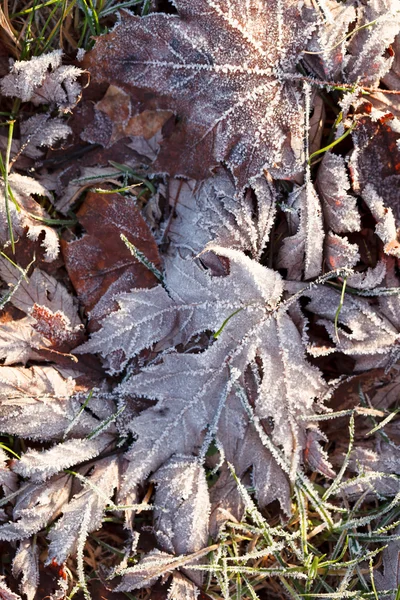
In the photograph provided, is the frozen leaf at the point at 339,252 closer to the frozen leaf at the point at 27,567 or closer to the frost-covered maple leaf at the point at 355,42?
the frost-covered maple leaf at the point at 355,42

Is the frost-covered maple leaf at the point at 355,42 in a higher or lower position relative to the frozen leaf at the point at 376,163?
higher

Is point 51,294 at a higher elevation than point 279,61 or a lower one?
lower

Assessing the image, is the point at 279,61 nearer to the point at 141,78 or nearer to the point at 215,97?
the point at 215,97

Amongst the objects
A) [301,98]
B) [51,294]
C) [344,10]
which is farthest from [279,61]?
[51,294]

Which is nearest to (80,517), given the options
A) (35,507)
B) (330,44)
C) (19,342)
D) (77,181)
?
(35,507)

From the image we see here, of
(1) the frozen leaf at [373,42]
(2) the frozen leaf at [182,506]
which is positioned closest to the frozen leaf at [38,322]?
(2) the frozen leaf at [182,506]

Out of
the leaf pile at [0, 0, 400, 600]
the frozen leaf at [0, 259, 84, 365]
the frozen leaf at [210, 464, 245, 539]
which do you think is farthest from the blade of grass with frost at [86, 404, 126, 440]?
the frozen leaf at [210, 464, 245, 539]

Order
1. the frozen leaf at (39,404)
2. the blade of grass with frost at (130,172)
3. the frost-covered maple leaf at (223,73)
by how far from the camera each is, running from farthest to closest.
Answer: the blade of grass with frost at (130,172), the frozen leaf at (39,404), the frost-covered maple leaf at (223,73)

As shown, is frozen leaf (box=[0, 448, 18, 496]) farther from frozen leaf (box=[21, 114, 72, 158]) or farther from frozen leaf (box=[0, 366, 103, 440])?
frozen leaf (box=[21, 114, 72, 158])
